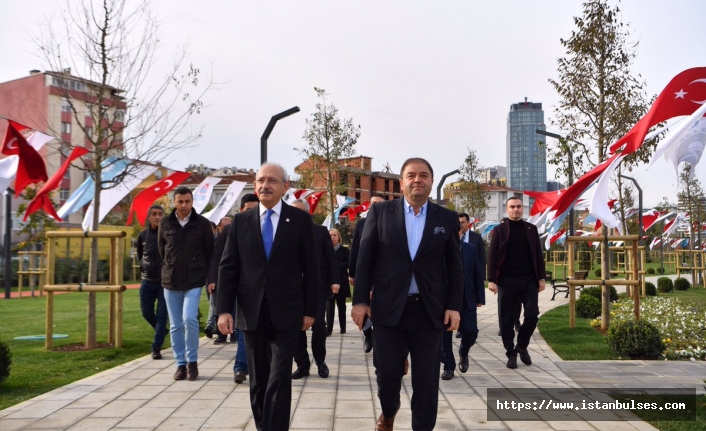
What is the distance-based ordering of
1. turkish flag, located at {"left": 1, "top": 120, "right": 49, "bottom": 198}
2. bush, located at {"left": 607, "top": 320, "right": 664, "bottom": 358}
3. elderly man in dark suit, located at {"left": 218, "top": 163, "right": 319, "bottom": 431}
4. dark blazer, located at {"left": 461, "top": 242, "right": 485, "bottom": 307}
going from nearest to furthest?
1. elderly man in dark suit, located at {"left": 218, "top": 163, "right": 319, "bottom": 431}
2. dark blazer, located at {"left": 461, "top": 242, "right": 485, "bottom": 307}
3. bush, located at {"left": 607, "top": 320, "right": 664, "bottom": 358}
4. turkish flag, located at {"left": 1, "top": 120, "right": 49, "bottom": 198}

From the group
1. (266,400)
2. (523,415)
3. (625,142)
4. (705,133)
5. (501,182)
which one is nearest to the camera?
(266,400)

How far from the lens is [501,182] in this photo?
155500 millimetres

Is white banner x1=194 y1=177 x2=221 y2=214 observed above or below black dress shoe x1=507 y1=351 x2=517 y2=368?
above

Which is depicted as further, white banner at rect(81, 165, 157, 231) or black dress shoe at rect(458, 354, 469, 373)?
white banner at rect(81, 165, 157, 231)

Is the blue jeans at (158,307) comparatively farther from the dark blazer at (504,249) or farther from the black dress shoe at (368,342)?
the dark blazer at (504,249)

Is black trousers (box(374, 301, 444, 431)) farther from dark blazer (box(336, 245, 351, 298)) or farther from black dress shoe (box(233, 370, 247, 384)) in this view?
dark blazer (box(336, 245, 351, 298))

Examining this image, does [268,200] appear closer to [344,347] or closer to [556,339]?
[344,347]

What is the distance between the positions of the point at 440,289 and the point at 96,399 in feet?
12.9

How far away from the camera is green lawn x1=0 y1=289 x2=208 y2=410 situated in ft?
23.8

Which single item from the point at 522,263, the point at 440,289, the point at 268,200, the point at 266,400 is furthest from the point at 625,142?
the point at 266,400

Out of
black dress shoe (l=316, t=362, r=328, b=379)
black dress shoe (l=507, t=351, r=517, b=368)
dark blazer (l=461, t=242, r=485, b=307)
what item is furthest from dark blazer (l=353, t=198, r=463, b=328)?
black dress shoe (l=507, t=351, r=517, b=368)

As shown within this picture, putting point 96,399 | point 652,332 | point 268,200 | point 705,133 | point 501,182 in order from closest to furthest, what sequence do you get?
point 268,200 → point 96,399 → point 705,133 → point 652,332 → point 501,182

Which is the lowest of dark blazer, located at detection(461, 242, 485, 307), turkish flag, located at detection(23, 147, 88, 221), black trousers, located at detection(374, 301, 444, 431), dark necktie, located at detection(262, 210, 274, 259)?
black trousers, located at detection(374, 301, 444, 431)

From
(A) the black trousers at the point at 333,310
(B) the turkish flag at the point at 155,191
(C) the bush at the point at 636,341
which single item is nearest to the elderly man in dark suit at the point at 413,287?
(C) the bush at the point at 636,341
